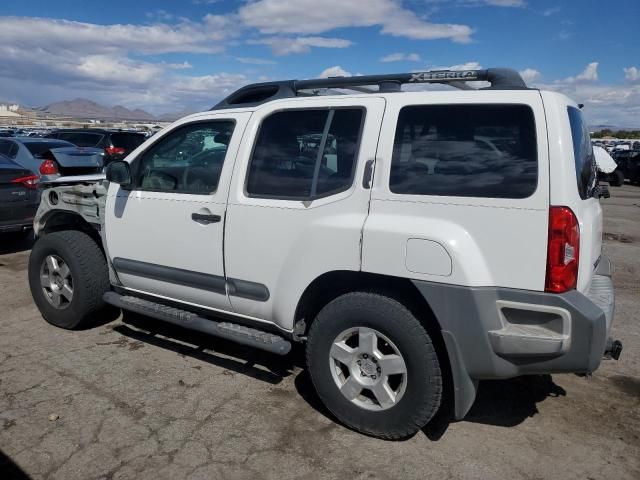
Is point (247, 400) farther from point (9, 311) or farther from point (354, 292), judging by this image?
point (9, 311)

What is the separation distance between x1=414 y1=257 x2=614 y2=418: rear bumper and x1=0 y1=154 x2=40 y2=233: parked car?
22.3 feet

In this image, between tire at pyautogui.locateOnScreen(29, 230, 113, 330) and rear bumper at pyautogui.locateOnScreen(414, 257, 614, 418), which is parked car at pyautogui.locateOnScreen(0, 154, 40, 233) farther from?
rear bumper at pyautogui.locateOnScreen(414, 257, 614, 418)

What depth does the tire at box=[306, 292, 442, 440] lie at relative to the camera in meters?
2.98

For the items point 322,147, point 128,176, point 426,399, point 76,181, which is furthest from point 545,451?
point 76,181

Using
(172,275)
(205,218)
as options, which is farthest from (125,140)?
(205,218)

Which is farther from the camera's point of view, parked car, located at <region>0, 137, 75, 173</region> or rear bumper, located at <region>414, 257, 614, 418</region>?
parked car, located at <region>0, 137, 75, 173</region>

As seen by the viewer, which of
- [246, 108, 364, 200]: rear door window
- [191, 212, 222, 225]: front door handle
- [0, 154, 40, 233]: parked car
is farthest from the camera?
[0, 154, 40, 233]: parked car

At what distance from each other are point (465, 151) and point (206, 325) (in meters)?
2.12

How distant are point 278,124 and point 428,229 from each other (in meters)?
1.32

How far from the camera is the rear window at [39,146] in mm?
11594

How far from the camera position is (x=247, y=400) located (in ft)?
12.1

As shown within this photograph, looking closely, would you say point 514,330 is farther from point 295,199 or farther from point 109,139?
point 109,139

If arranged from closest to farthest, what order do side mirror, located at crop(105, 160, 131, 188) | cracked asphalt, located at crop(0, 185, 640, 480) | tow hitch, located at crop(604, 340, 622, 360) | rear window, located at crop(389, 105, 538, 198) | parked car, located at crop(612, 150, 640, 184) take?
rear window, located at crop(389, 105, 538, 198), cracked asphalt, located at crop(0, 185, 640, 480), tow hitch, located at crop(604, 340, 622, 360), side mirror, located at crop(105, 160, 131, 188), parked car, located at crop(612, 150, 640, 184)

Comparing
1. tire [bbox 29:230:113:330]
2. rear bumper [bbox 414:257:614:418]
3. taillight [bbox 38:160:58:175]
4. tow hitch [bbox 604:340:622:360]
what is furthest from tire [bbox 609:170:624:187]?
taillight [bbox 38:160:58:175]
